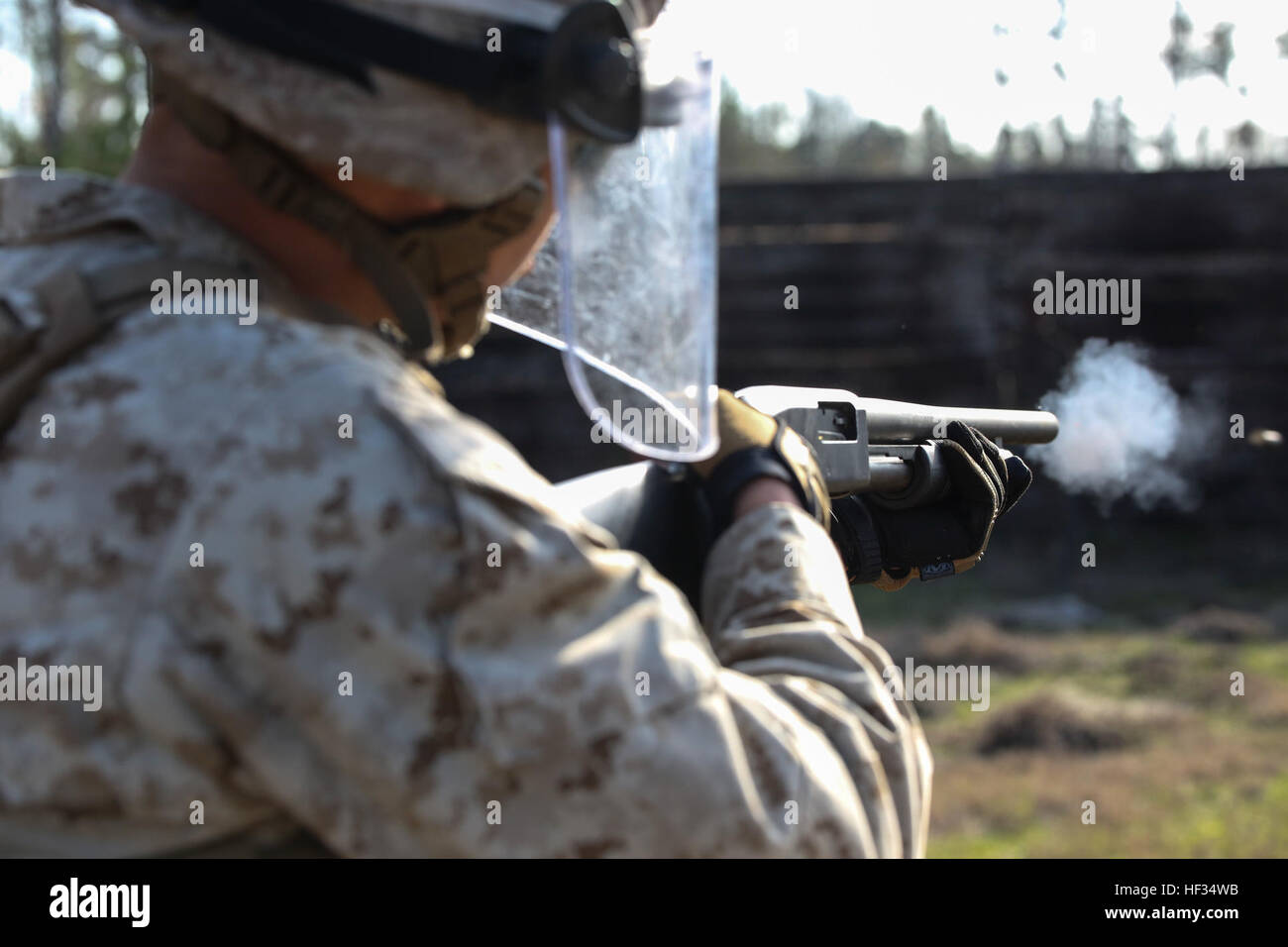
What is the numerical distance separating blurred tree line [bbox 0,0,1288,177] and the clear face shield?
173 cm

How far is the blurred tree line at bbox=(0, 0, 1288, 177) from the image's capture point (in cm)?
909

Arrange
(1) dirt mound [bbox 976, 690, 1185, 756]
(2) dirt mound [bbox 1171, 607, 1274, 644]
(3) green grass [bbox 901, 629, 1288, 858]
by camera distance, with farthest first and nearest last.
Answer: (2) dirt mound [bbox 1171, 607, 1274, 644]
(1) dirt mound [bbox 976, 690, 1185, 756]
(3) green grass [bbox 901, 629, 1288, 858]

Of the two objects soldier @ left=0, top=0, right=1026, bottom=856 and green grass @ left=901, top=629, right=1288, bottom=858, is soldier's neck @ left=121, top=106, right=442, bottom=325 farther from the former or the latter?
green grass @ left=901, top=629, right=1288, bottom=858

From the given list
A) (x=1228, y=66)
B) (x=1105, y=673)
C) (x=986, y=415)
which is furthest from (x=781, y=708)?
(x=1228, y=66)

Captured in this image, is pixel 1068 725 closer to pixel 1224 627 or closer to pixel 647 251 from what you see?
pixel 1224 627

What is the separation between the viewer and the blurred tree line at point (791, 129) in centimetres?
909

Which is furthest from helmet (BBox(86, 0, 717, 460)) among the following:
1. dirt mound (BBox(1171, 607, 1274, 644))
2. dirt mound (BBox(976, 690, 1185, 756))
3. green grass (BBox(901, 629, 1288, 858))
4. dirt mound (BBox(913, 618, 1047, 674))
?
dirt mound (BBox(1171, 607, 1274, 644))

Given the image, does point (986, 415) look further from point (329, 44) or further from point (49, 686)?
point (49, 686)

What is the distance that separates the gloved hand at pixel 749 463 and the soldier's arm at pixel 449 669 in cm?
46

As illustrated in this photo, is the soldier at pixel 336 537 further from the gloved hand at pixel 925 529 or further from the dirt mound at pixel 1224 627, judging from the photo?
the dirt mound at pixel 1224 627

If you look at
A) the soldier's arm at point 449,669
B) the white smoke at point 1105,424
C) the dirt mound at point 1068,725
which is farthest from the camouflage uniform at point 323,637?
the dirt mound at point 1068,725

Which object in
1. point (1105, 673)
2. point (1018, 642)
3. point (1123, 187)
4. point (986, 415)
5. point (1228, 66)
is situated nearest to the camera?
point (986, 415)

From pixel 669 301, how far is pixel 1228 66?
31.9 m

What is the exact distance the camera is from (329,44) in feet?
4.49
